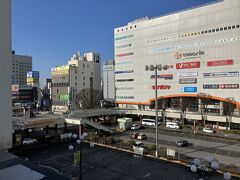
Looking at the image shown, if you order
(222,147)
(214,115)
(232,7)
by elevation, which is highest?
(232,7)

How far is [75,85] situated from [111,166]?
76504 millimetres

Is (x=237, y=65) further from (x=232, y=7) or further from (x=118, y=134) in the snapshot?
(x=118, y=134)

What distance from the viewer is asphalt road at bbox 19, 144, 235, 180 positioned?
71.5 feet

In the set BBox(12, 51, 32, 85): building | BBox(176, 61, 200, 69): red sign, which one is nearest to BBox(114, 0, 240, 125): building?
BBox(176, 61, 200, 69): red sign

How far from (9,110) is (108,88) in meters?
107

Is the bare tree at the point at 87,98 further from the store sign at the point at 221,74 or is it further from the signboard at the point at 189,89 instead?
the store sign at the point at 221,74

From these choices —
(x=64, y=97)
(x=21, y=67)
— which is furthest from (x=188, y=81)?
(x=21, y=67)

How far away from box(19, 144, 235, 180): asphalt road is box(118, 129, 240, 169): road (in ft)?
25.7

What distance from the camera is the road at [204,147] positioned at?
3012 cm

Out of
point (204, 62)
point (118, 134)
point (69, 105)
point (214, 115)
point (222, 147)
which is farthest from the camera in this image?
point (69, 105)

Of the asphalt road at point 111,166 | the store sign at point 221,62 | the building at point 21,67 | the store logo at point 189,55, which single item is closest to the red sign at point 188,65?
the store logo at point 189,55

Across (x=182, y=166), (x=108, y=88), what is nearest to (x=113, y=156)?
(x=182, y=166)

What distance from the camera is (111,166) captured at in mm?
24609

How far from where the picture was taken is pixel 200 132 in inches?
1889
